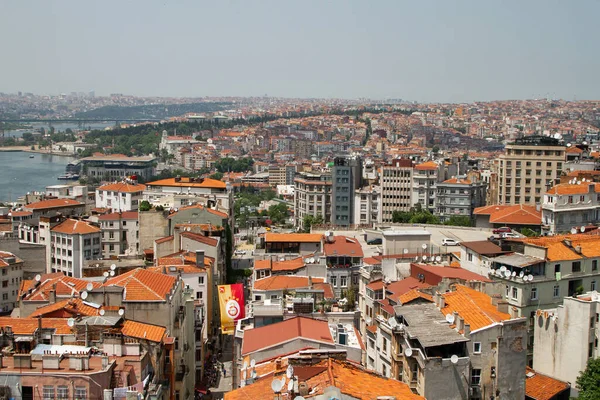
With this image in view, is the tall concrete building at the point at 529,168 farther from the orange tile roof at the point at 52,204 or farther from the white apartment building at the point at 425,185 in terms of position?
the orange tile roof at the point at 52,204

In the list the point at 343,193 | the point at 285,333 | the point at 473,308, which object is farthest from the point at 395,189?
the point at 285,333

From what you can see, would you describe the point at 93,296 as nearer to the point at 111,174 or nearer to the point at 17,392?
the point at 17,392

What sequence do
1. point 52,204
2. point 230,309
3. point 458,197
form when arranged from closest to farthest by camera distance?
1. point 230,309
2. point 52,204
3. point 458,197

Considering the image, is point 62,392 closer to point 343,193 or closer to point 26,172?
point 343,193

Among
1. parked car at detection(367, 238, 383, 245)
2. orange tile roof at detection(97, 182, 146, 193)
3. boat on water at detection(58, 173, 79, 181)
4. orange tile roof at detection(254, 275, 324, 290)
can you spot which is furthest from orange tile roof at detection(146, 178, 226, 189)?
boat on water at detection(58, 173, 79, 181)

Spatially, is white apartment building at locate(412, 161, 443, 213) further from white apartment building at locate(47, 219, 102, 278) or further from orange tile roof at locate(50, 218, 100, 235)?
white apartment building at locate(47, 219, 102, 278)

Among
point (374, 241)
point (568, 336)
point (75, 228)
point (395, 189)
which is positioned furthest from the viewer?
point (395, 189)

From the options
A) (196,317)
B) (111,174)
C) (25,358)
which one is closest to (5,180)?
(111,174)
